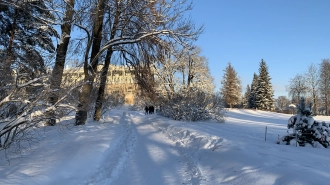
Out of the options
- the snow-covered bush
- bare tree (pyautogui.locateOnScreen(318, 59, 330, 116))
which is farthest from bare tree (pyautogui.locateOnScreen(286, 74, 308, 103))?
the snow-covered bush

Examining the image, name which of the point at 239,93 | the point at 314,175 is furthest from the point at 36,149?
the point at 239,93

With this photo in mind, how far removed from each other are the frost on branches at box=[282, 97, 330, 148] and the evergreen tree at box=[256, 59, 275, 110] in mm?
51484

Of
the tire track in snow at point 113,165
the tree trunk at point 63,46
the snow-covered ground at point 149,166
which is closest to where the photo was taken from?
the snow-covered ground at point 149,166

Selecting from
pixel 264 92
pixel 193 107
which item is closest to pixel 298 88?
pixel 264 92

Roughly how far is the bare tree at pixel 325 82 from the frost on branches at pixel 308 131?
46096mm

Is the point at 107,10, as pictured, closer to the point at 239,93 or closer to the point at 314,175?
the point at 314,175

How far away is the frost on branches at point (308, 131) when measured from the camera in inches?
Result: 417

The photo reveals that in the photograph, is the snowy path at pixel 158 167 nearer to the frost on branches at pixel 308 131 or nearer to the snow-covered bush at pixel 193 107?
the frost on branches at pixel 308 131

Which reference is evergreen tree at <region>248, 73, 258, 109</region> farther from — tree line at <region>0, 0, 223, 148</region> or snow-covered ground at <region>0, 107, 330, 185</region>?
snow-covered ground at <region>0, 107, 330, 185</region>

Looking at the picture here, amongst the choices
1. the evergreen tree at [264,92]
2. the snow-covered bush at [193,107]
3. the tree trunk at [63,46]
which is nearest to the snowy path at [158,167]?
the tree trunk at [63,46]

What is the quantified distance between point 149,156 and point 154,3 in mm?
8623

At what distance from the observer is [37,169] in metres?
5.29

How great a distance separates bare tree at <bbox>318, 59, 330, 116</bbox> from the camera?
49.8 meters

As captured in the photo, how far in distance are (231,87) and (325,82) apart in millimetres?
18784
